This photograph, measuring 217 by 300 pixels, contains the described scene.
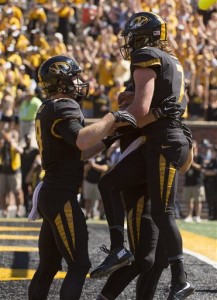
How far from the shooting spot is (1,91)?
16250 millimetres

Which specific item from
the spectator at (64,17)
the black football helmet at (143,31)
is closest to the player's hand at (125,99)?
the black football helmet at (143,31)

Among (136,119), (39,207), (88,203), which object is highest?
(136,119)

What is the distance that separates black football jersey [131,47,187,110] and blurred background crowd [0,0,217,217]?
10.4 meters

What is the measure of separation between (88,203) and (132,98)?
36.0 feet

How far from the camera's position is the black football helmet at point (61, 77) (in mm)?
5461

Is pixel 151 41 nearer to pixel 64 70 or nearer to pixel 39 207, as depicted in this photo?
pixel 64 70

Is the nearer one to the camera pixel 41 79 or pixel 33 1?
pixel 41 79

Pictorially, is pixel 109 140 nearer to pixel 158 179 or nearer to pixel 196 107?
pixel 158 179

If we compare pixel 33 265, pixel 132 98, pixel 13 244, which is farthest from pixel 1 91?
pixel 132 98

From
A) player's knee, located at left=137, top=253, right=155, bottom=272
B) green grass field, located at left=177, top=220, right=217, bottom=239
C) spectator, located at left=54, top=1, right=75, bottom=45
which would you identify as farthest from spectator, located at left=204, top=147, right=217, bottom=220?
player's knee, located at left=137, top=253, right=155, bottom=272

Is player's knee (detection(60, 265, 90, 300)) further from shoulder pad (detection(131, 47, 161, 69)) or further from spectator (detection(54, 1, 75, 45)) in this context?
spectator (detection(54, 1, 75, 45))

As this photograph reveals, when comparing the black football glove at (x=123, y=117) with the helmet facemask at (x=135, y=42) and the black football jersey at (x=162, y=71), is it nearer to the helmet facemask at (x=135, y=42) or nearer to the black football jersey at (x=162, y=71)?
the black football jersey at (x=162, y=71)

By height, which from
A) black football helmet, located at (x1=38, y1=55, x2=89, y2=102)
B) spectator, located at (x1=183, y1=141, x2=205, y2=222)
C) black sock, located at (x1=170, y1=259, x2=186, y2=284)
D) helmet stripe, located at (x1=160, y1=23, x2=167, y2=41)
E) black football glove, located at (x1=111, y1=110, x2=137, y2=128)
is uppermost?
helmet stripe, located at (x1=160, y1=23, x2=167, y2=41)

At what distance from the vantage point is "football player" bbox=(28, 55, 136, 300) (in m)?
5.19
